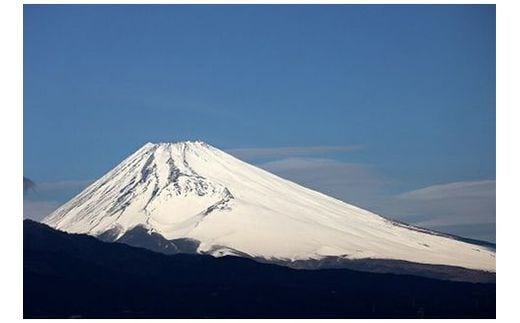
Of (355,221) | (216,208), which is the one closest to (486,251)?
(355,221)

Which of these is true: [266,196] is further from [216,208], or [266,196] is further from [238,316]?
[238,316]

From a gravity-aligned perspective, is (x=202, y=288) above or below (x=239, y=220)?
below

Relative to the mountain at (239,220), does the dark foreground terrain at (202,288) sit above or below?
below

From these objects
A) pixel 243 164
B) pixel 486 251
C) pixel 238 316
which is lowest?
pixel 238 316

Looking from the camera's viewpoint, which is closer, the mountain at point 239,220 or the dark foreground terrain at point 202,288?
the dark foreground terrain at point 202,288
